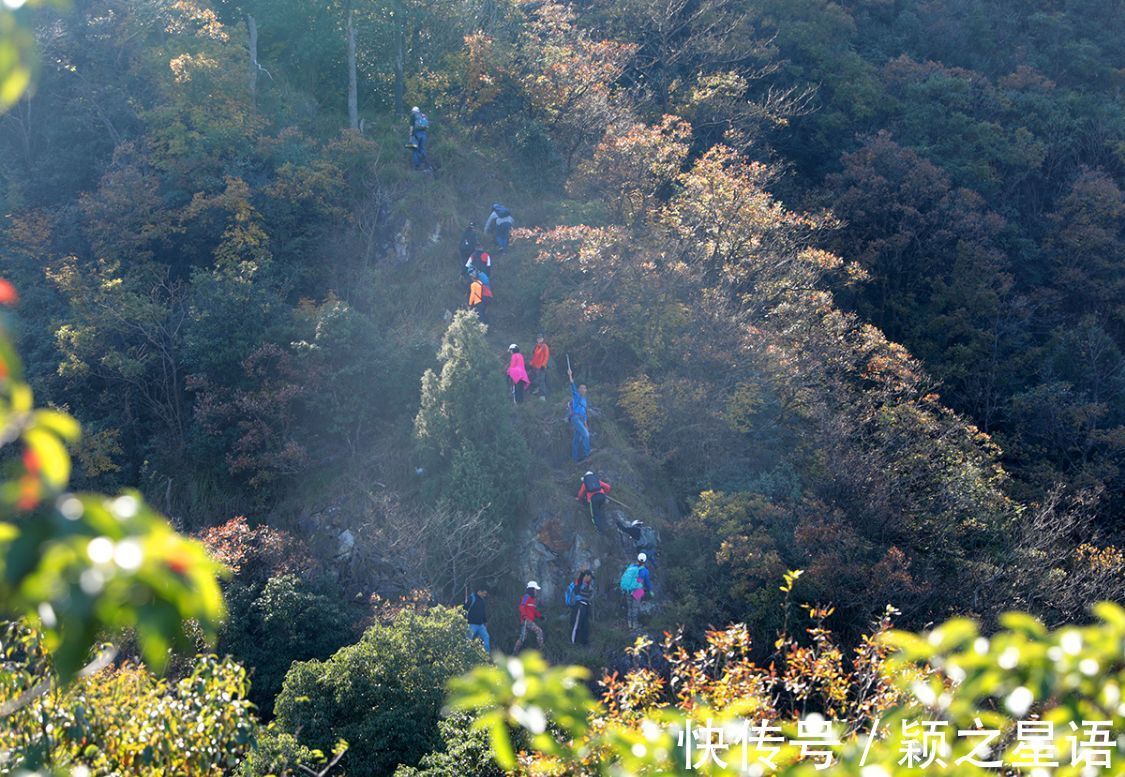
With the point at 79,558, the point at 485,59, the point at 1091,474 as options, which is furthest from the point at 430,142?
the point at 79,558

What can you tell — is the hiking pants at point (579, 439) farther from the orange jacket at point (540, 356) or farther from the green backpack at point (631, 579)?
the green backpack at point (631, 579)

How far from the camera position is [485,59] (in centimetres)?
2155

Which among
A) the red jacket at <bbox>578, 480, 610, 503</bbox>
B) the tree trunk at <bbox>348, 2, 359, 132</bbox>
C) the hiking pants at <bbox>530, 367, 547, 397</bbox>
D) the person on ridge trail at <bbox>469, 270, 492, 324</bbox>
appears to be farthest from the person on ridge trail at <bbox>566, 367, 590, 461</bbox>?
the tree trunk at <bbox>348, 2, 359, 132</bbox>

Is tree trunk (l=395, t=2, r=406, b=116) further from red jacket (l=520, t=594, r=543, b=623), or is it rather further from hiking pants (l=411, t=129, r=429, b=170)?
red jacket (l=520, t=594, r=543, b=623)

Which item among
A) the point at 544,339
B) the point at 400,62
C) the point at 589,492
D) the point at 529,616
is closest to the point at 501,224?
the point at 544,339

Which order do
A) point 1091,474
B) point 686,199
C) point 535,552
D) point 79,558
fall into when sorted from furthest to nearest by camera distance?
point 1091,474
point 686,199
point 535,552
point 79,558

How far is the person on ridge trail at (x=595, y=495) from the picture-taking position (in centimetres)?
1449

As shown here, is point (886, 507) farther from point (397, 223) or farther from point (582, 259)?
point (397, 223)

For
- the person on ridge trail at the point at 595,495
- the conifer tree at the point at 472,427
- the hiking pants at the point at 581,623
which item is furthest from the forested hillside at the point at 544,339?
the hiking pants at the point at 581,623

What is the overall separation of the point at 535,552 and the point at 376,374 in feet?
13.4

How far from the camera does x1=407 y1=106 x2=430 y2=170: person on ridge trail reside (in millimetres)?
20281

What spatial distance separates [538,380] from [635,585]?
4.38m

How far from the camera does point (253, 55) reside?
2167cm

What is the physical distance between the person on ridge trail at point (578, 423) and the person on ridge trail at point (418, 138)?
7.36 meters
